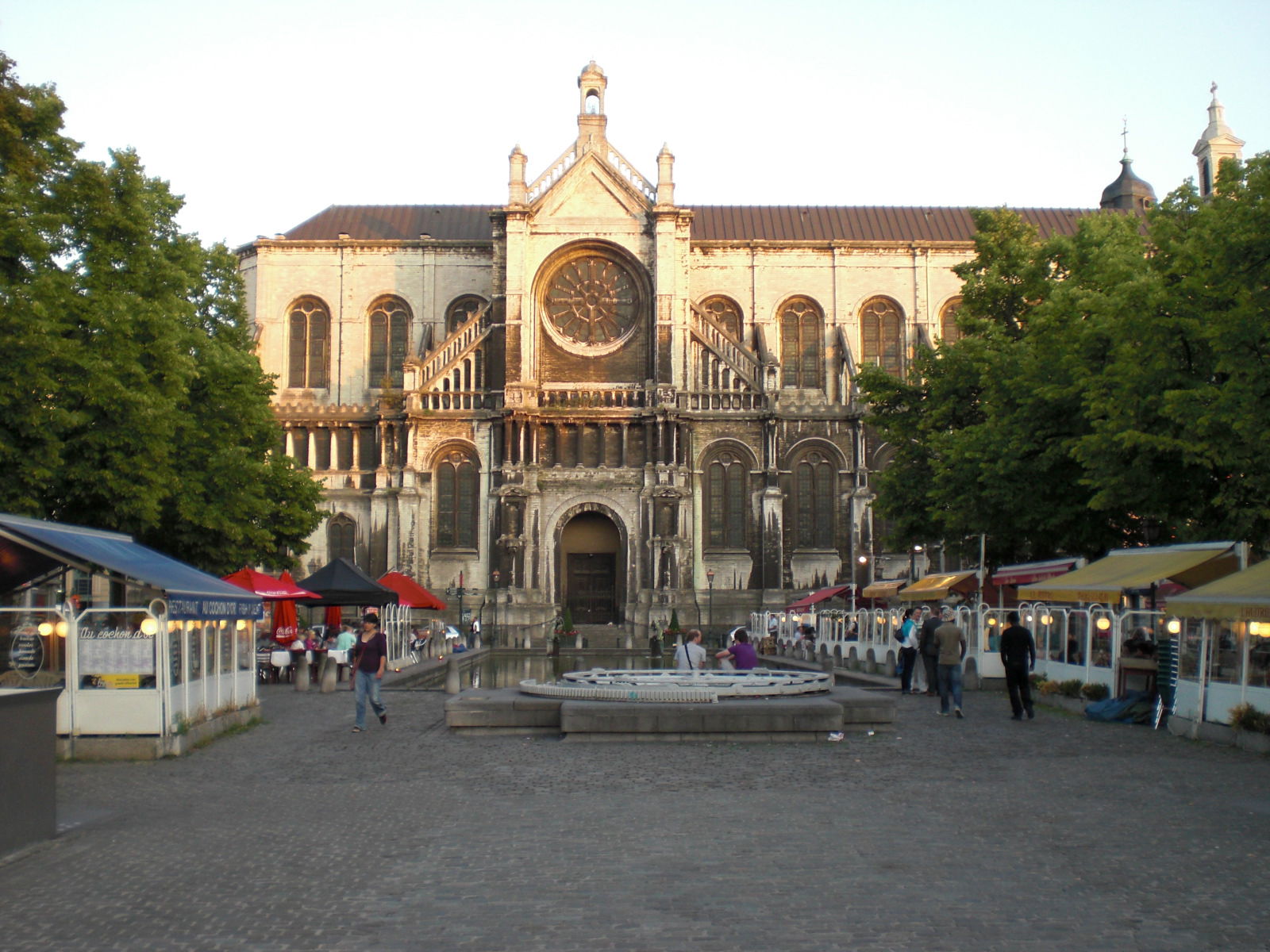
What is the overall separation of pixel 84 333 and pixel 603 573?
33.3m

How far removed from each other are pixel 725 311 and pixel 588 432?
10691 millimetres

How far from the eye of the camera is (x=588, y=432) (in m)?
56.5

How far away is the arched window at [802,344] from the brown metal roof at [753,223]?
11.0ft

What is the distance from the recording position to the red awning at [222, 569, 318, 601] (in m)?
29.5

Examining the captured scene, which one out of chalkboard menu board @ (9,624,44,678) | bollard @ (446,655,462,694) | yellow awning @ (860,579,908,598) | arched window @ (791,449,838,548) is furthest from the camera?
arched window @ (791,449,838,548)

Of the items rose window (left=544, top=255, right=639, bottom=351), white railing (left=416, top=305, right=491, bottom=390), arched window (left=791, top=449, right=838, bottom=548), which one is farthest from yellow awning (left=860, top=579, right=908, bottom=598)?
white railing (left=416, top=305, right=491, bottom=390)

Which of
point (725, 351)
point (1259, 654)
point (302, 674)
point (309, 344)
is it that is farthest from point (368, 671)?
point (309, 344)

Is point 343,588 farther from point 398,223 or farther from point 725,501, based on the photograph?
point 398,223

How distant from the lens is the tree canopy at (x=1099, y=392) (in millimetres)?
21281

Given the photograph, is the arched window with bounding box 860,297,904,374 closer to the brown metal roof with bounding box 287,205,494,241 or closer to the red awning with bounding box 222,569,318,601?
the brown metal roof with bounding box 287,205,494,241

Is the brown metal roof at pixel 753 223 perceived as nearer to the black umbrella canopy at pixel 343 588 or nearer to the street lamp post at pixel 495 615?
the street lamp post at pixel 495 615

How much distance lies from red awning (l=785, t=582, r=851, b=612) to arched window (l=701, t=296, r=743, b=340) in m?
14.2

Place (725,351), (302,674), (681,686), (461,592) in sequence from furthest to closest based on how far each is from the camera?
(725,351) < (461,592) < (302,674) < (681,686)

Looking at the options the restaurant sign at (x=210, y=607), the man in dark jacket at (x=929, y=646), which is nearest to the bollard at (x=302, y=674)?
the restaurant sign at (x=210, y=607)
